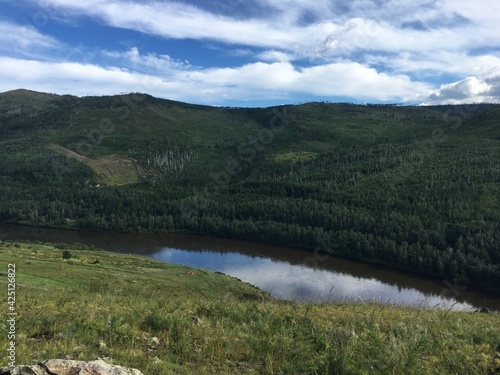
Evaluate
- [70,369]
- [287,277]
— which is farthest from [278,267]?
[70,369]

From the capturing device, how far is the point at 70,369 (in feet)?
21.5

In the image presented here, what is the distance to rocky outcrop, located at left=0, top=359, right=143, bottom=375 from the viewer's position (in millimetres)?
6102

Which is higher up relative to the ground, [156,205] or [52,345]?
[52,345]

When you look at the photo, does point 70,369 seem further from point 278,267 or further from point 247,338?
point 278,267

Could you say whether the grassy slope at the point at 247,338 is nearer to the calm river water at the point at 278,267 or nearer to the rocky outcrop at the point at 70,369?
the rocky outcrop at the point at 70,369

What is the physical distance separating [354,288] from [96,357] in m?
78.3

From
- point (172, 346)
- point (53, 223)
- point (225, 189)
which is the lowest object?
point (53, 223)

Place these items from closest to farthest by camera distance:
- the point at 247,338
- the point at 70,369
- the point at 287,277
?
1. the point at 70,369
2. the point at 247,338
3. the point at 287,277

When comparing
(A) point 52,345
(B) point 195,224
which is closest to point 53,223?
(B) point 195,224

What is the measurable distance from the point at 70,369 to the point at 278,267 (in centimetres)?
9477

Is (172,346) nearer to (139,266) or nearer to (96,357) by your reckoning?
(96,357)

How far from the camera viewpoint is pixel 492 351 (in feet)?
30.9

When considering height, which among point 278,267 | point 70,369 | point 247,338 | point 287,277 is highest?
point 70,369

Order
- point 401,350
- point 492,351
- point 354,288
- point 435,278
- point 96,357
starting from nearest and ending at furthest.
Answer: point 96,357 < point 401,350 < point 492,351 < point 354,288 < point 435,278
